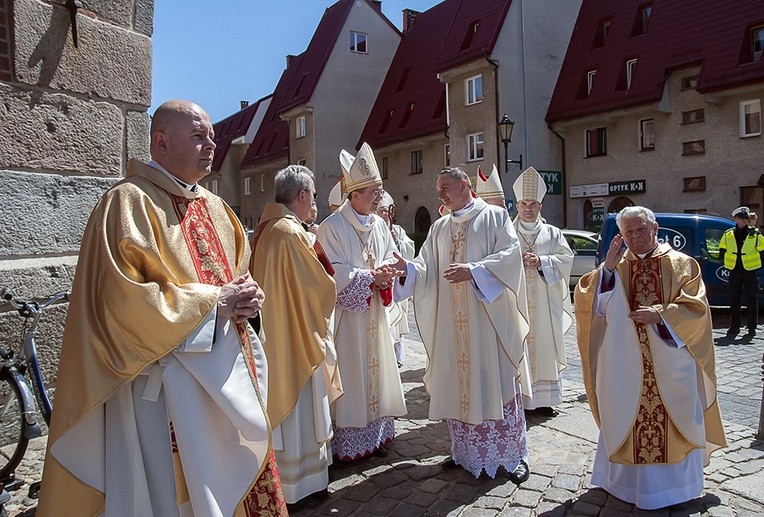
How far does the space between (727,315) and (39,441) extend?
38.4ft

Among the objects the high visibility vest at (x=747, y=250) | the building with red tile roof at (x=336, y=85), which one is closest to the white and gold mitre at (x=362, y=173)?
the high visibility vest at (x=747, y=250)

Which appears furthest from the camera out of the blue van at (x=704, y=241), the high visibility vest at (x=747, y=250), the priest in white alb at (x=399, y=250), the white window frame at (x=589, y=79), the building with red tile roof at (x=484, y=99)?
the building with red tile roof at (x=484, y=99)

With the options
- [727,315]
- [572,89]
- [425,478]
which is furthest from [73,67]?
[572,89]

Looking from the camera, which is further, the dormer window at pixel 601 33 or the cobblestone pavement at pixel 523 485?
the dormer window at pixel 601 33

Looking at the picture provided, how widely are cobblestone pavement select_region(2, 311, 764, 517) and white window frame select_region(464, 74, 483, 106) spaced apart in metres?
20.4

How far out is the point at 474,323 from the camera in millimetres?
4543

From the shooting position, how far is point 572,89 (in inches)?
947

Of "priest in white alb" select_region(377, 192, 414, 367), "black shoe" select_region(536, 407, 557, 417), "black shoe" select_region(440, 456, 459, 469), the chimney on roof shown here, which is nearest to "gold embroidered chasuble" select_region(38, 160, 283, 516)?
"black shoe" select_region(440, 456, 459, 469)

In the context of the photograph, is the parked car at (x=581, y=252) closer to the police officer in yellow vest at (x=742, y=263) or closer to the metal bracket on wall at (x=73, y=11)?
the police officer in yellow vest at (x=742, y=263)

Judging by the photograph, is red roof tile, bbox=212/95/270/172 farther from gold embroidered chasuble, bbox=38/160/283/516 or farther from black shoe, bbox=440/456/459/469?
gold embroidered chasuble, bbox=38/160/283/516

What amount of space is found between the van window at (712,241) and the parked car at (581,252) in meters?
3.63

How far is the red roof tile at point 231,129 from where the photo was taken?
4494cm

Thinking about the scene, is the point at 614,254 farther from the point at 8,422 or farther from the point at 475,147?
the point at 475,147

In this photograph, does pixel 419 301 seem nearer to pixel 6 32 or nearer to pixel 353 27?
pixel 6 32
